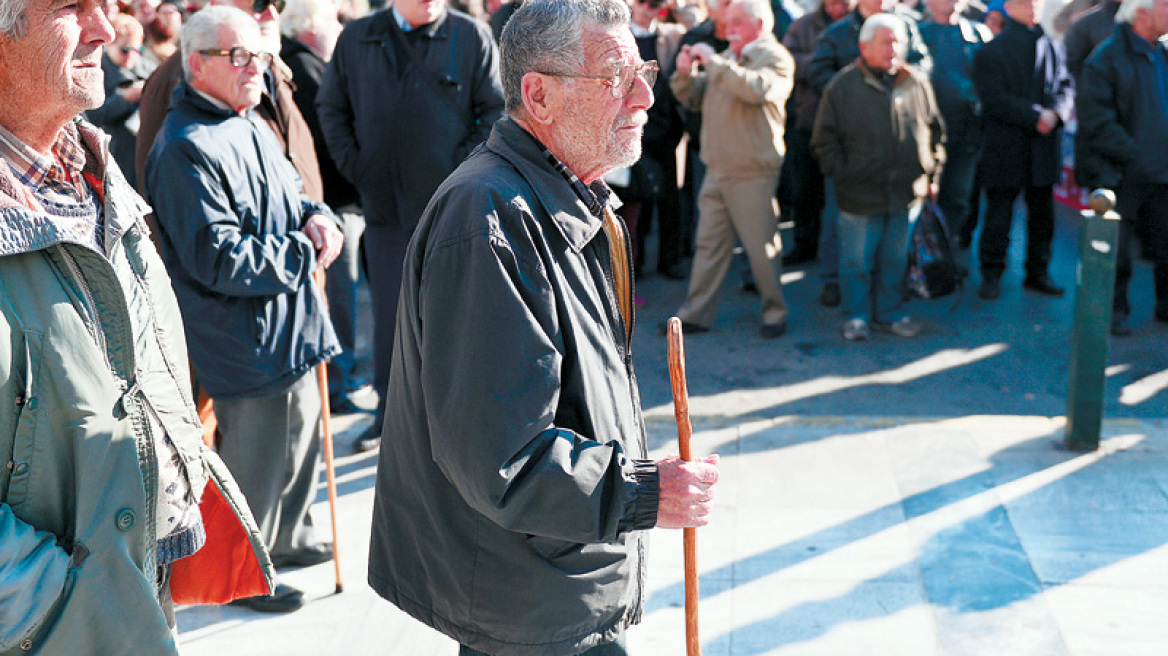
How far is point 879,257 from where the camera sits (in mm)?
8023

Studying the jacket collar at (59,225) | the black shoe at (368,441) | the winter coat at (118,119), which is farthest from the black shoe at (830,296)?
the jacket collar at (59,225)

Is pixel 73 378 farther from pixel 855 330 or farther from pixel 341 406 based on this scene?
pixel 855 330

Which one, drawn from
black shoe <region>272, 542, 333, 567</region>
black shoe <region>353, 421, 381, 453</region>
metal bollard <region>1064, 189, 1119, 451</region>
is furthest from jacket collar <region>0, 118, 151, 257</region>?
metal bollard <region>1064, 189, 1119, 451</region>

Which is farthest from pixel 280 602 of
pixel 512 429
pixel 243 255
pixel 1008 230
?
pixel 1008 230

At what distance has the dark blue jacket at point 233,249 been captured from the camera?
3.93 meters

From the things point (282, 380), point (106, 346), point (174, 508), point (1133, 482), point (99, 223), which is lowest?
point (1133, 482)

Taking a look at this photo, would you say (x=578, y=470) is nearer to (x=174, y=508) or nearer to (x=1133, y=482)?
(x=174, y=508)

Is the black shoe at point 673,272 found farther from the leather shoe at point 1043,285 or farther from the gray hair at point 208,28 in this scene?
the gray hair at point 208,28

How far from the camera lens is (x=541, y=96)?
2.41 metres

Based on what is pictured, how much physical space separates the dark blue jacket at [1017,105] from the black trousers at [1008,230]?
15 centimetres

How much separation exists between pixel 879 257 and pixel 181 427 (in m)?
6.29

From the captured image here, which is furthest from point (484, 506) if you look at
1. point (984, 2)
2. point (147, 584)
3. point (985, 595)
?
point (984, 2)

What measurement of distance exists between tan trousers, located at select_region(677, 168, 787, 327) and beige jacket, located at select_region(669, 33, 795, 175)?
11 cm

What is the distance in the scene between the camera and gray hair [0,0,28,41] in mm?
2109
